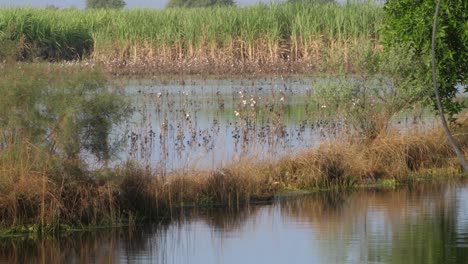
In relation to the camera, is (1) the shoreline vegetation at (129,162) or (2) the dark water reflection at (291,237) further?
(1) the shoreline vegetation at (129,162)

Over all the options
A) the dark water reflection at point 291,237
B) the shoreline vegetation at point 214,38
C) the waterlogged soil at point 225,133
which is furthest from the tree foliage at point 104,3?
the dark water reflection at point 291,237

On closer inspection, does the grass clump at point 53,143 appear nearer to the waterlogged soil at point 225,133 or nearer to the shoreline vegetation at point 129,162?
the shoreline vegetation at point 129,162

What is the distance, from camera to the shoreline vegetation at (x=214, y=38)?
38031 millimetres

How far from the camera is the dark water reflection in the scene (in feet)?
44.4

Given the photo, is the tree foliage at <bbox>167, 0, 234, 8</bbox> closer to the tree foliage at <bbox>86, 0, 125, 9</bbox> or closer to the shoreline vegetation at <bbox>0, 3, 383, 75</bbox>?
the tree foliage at <bbox>86, 0, 125, 9</bbox>

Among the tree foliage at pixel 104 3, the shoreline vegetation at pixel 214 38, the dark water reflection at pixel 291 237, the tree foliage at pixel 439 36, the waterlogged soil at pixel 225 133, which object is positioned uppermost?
the tree foliage at pixel 104 3

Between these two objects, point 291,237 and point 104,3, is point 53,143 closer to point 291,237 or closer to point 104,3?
point 291,237

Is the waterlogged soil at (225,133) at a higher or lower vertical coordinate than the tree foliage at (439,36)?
lower

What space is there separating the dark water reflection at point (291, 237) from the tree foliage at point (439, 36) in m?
3.20

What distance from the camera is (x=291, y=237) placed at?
1470 centimetres

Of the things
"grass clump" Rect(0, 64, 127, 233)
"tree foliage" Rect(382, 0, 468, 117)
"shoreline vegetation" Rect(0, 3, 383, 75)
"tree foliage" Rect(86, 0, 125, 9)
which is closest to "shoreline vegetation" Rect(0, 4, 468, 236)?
"grass clump" Rect(0, 64, 127, 233)

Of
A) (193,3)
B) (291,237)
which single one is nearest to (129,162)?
(291,237)

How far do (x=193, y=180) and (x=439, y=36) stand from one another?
5.13 meters

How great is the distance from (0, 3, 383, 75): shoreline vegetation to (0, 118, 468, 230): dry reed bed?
59.2 feet
